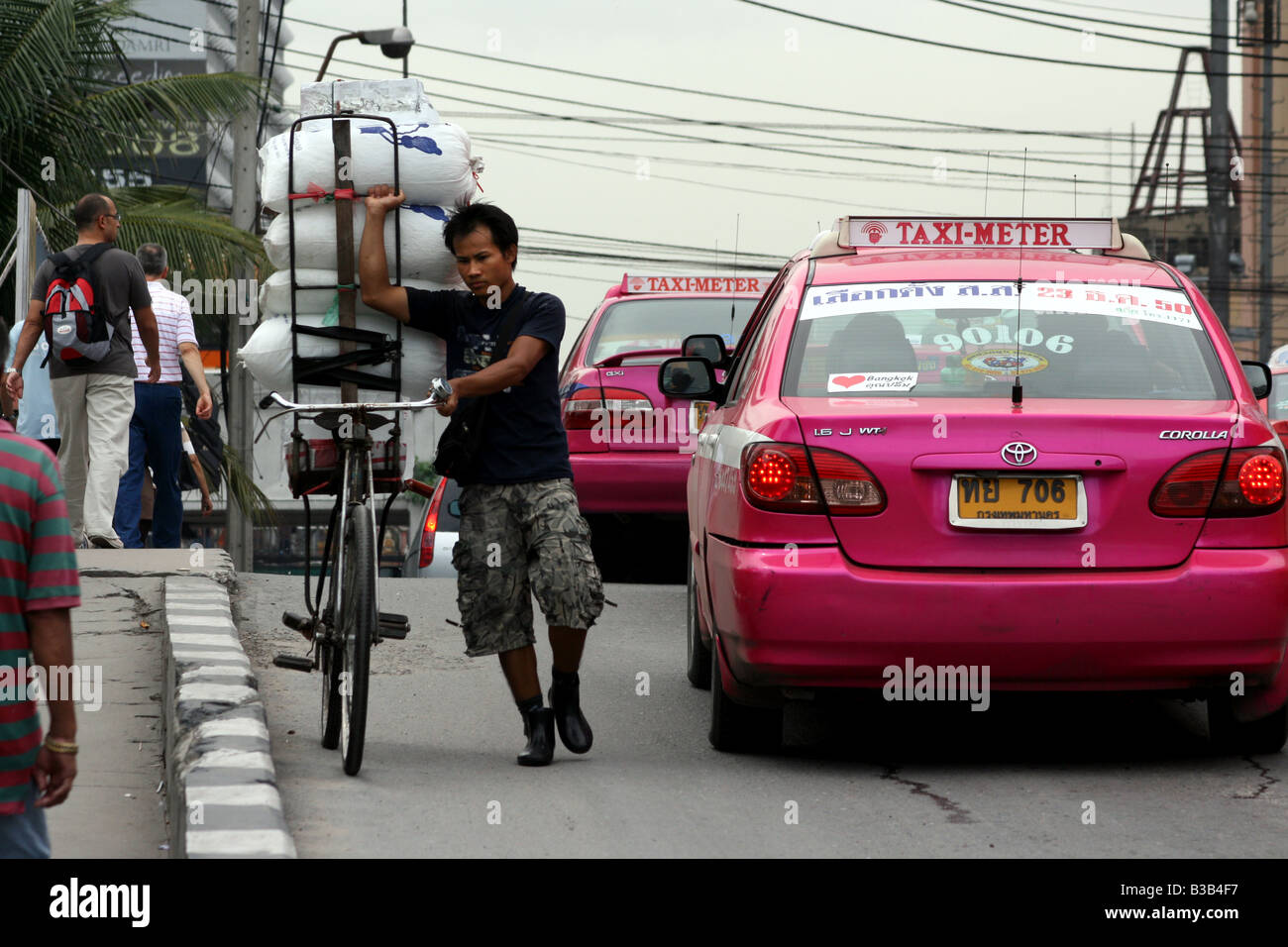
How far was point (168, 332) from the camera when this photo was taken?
→ 11.2 meters

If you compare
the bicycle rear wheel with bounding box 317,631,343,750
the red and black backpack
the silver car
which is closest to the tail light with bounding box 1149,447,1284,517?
the bicycle rear wheel with bounding box 317,631,343,750

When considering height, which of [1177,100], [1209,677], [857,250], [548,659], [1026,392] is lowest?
[548,659]

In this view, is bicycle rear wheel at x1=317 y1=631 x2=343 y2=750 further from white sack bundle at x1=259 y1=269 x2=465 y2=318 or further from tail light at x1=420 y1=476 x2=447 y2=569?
tail light at x1=420 y1=476 x2=447 y2=569

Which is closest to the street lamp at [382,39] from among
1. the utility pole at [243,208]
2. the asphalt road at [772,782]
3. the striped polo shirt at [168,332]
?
the utility pole at [243,208]

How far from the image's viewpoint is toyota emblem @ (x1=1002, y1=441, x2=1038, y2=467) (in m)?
5.47

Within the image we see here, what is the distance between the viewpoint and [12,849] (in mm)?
3350

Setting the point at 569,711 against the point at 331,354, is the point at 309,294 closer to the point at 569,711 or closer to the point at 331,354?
the point at 331,354

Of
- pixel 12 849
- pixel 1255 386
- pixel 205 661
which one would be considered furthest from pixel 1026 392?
pixel 12 849

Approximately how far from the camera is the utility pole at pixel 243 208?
22703 mm

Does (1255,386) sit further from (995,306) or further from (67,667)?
(67,667)

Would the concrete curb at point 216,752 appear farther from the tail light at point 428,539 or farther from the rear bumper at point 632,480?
the tail light at point 428,539

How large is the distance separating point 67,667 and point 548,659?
4.81m

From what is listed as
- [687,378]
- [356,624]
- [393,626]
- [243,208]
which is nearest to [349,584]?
[393,626]

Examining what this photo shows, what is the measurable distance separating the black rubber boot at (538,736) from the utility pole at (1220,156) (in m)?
24.3
